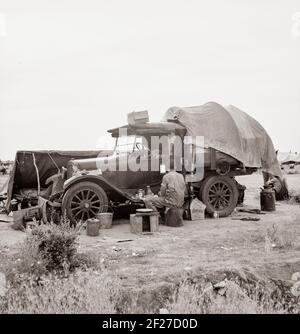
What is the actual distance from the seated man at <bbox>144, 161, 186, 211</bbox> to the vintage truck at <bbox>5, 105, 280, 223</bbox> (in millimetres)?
428

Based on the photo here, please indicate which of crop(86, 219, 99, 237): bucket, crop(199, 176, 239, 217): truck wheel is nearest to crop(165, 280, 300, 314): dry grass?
crop(86, 219, 99, 237): bucket

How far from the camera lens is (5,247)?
7031 mm

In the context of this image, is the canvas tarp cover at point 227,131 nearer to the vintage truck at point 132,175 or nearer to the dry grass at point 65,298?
the vintage truck at point 132,175

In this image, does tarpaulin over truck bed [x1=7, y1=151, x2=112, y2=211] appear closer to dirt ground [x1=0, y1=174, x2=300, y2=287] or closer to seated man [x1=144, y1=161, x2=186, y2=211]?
dirt ground [x1=0, y1=174, x2=300, y2=287]

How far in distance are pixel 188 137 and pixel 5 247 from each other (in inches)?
220

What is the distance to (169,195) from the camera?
373 inches

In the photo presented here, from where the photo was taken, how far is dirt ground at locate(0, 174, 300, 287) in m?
5.56

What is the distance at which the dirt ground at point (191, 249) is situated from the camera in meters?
5.56

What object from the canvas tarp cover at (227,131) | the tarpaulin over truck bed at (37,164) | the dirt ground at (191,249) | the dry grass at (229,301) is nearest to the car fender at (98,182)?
the dirt ground at (191,249)

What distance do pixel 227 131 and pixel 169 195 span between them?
2.85 meters
